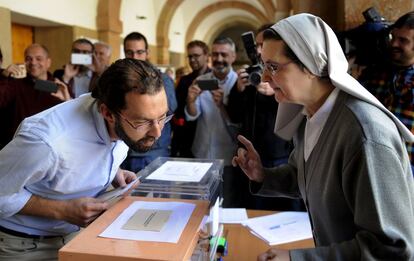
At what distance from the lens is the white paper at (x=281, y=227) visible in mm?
1664

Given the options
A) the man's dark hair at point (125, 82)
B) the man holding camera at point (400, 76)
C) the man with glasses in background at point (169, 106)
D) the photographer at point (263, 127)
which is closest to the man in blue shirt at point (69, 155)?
the man's dark hair at point (125, 82)

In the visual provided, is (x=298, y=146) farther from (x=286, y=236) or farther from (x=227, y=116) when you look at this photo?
(x=227, y=116)

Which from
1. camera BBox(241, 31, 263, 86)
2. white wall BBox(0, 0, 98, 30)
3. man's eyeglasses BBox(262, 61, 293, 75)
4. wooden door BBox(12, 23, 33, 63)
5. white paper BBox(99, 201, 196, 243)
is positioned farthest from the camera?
wooden door BBox(12, 23, 33, 63)

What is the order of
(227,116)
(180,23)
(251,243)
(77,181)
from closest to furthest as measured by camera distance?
(77,181) → (251,243) → (227,116) → (180,23)

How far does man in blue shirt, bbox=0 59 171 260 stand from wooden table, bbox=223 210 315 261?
587mm

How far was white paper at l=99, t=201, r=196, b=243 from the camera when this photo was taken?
0.94 meters

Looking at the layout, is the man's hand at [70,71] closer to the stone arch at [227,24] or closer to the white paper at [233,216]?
the white paper at [233,216]

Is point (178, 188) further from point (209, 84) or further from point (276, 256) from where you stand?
point (209, 84)

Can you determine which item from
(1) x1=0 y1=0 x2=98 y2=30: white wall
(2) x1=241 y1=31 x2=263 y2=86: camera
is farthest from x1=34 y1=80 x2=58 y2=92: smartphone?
(1) x1=0 y1=0 x2=98 y2=30: white wall

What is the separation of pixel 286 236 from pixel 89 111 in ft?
3.26

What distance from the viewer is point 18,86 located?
278 centimetres

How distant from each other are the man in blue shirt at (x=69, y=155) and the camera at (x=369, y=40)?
1469 millimetres

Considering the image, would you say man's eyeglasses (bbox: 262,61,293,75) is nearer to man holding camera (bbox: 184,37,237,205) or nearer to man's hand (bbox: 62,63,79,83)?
man holding camera (bbox: 184,37,237,205)

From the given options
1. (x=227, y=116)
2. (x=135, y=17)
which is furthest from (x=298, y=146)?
(x=135, y=17)
